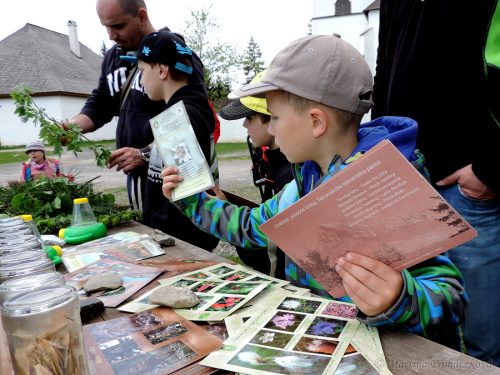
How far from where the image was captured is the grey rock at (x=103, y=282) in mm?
1227

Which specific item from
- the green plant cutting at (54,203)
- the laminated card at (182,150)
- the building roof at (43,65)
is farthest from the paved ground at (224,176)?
the building roof at (43,65)

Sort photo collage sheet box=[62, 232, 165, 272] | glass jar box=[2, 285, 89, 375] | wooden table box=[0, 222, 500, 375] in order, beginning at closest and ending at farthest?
glass jar box=[2, 285, 89, 375], wooden table box=[0, 222, 500, 375], photo collage sheet box=[62, 232, 165, 272]

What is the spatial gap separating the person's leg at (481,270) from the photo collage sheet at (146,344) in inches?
37.8

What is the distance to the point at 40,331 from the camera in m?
0.60

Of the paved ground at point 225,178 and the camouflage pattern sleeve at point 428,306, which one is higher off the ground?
the camouflage pattern sleeve at point 428,306

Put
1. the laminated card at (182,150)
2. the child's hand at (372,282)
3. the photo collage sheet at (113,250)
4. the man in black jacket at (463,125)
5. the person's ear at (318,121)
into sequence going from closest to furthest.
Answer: the child's hand at (372,282) → the person's ear at (318,121) → the man in black jacket at (463,125) → the laminated card at (182,150) → the photo collage sheet at (113,250)

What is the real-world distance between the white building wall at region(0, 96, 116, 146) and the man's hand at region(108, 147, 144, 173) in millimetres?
21495

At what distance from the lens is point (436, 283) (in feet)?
3.09

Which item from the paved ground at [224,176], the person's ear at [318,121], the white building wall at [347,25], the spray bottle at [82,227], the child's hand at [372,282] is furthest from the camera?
the white building wall at [347,25]

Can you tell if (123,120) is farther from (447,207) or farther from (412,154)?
(447,207)

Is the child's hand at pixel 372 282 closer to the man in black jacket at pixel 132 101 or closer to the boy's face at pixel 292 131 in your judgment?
the boy's face at pixel 292 131

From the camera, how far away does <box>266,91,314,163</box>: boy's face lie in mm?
1230

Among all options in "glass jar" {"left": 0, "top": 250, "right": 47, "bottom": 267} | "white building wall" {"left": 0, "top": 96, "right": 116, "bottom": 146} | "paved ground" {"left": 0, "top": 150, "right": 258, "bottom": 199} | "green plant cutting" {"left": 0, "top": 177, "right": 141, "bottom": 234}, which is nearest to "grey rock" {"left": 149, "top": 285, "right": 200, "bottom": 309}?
"glass jar" {"left": 0, "top": 250, "right": 47, "bottom": 267}

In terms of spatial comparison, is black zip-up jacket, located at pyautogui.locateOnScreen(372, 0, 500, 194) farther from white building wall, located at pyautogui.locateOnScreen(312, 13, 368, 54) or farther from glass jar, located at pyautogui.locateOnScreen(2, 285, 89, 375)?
white building wall, located at pyautogui.locateOnScreen(312, 13, 368, 54)
